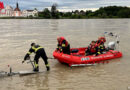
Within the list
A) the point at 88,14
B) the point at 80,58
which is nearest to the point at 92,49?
the point at 80,58

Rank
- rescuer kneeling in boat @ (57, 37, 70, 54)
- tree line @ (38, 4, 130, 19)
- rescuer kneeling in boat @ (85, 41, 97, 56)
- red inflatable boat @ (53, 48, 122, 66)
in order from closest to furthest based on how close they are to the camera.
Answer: red inflatable boat @ (53, 48, 122, 66) < rescuer kneeling in boat @ (57, 37, 70, 54) < rescuer kneeling in boat @ (85, 41, 97, 56) < tree line @ (38, 4, 130, 19)

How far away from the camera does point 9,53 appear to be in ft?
40.2

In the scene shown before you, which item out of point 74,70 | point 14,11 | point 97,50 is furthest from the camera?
point 14,11

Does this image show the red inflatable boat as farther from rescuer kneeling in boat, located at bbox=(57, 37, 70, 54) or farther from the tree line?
the tree line

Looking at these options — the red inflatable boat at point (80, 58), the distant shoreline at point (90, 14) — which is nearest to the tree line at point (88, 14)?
the distant shoreline at point (90, 14)

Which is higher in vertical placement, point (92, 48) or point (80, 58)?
point (92, 48)

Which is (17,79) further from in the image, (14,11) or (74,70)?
(14,11)

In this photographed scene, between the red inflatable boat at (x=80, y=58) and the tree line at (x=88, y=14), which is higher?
the tree line at (x=88, y=14)

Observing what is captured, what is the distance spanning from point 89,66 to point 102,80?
186 centimetres

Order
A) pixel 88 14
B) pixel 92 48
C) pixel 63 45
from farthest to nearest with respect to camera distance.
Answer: pixel 88 14 → pixel 92 48 → pixel 63 45

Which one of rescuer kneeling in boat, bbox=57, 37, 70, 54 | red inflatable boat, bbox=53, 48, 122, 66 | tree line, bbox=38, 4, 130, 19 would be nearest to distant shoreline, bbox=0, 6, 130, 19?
tree line, bbox=38, 4, 130, 19

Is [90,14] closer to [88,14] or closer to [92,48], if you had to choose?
[88,14]

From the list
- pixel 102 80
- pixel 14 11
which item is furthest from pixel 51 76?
pixel 14 11

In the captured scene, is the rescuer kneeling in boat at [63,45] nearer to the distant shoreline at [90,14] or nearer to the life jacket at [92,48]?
the life jacket at [92,48]
